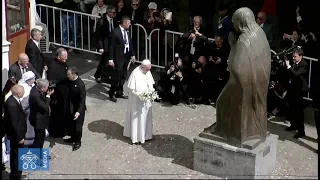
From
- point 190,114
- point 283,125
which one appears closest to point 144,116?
point 190,114

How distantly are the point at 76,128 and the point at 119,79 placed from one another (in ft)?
8.58

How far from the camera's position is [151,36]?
17.8 meters

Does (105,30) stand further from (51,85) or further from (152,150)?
(152,150)

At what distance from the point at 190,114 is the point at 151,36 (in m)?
2.74

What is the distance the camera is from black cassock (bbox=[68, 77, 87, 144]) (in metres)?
14.0

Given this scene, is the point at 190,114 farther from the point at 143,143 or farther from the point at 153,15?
the point at 153,15

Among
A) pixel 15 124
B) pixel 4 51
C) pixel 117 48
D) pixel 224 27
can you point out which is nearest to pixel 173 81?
pixel 117 48

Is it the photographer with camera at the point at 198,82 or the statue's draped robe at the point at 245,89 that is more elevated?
the statue's draped robe at the point at 245,89

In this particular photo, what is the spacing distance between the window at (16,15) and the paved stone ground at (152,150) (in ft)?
7.78

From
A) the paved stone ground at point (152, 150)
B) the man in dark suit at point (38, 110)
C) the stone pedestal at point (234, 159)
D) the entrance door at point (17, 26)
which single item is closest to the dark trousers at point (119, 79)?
the paved stone ground at point (152, 150)

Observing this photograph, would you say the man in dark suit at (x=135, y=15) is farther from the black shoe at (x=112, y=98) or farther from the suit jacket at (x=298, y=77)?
the suit jacket at (x=298, y=77)

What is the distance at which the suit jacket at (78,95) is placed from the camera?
14.0m

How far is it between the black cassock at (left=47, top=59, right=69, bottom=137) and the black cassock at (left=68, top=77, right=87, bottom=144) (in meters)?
0.15

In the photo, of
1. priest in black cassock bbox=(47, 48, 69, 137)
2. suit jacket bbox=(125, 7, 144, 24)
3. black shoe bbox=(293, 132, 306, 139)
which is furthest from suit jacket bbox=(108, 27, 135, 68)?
black shoe bbox=(293, 132, 306, 139)
